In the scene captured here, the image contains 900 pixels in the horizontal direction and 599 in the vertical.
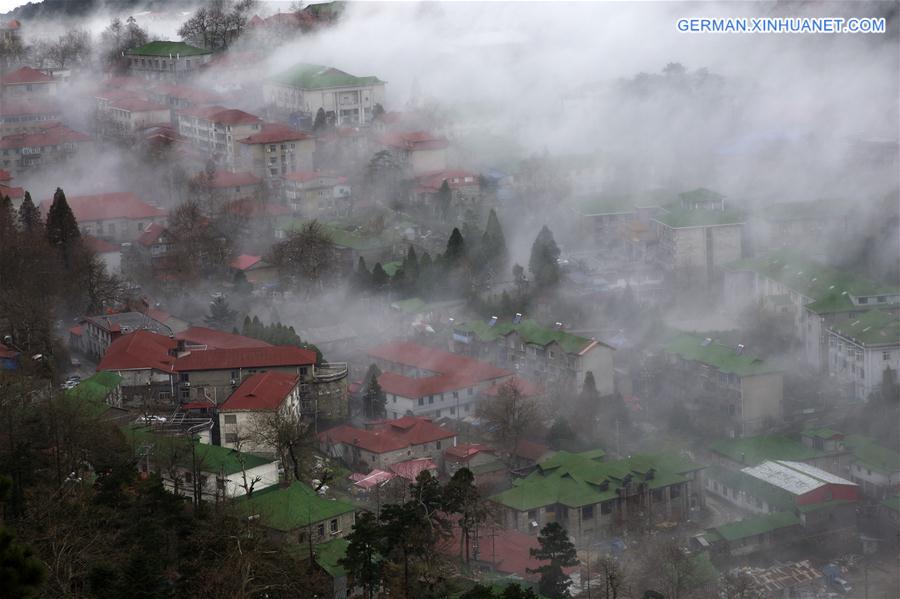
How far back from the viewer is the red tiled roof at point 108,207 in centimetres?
1652

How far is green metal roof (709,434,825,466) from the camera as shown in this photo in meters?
12.4

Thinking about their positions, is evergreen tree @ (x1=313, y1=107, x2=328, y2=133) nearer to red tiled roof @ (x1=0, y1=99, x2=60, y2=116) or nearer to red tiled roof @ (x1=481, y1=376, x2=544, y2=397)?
red tiled roof @ (x1=0, y1=99, x2=60, y2=116)

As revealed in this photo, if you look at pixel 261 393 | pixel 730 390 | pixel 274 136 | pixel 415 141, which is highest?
pixel 274 136

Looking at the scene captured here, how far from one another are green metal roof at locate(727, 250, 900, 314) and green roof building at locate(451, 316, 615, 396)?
2176mm

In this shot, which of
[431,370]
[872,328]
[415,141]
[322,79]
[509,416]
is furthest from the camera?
[322,79]

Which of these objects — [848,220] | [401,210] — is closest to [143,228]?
[401,210]

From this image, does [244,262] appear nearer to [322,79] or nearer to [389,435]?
[389,435]

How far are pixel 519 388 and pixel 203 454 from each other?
3.49 meters

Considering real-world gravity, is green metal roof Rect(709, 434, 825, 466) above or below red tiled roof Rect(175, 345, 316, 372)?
below

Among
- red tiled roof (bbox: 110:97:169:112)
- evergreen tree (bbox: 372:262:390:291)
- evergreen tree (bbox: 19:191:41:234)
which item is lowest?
evergreen tree (bbox: 372:262:390:291)

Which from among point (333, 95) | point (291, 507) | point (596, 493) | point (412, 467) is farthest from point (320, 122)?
point (291, 507)

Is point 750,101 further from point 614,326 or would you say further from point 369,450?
point 369,450

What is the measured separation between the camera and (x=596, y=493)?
440 inches

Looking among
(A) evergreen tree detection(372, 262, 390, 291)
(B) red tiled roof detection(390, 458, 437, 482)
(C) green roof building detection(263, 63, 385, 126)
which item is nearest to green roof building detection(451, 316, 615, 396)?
(A) evergreen tree detection(372, 262, 390, 291)
